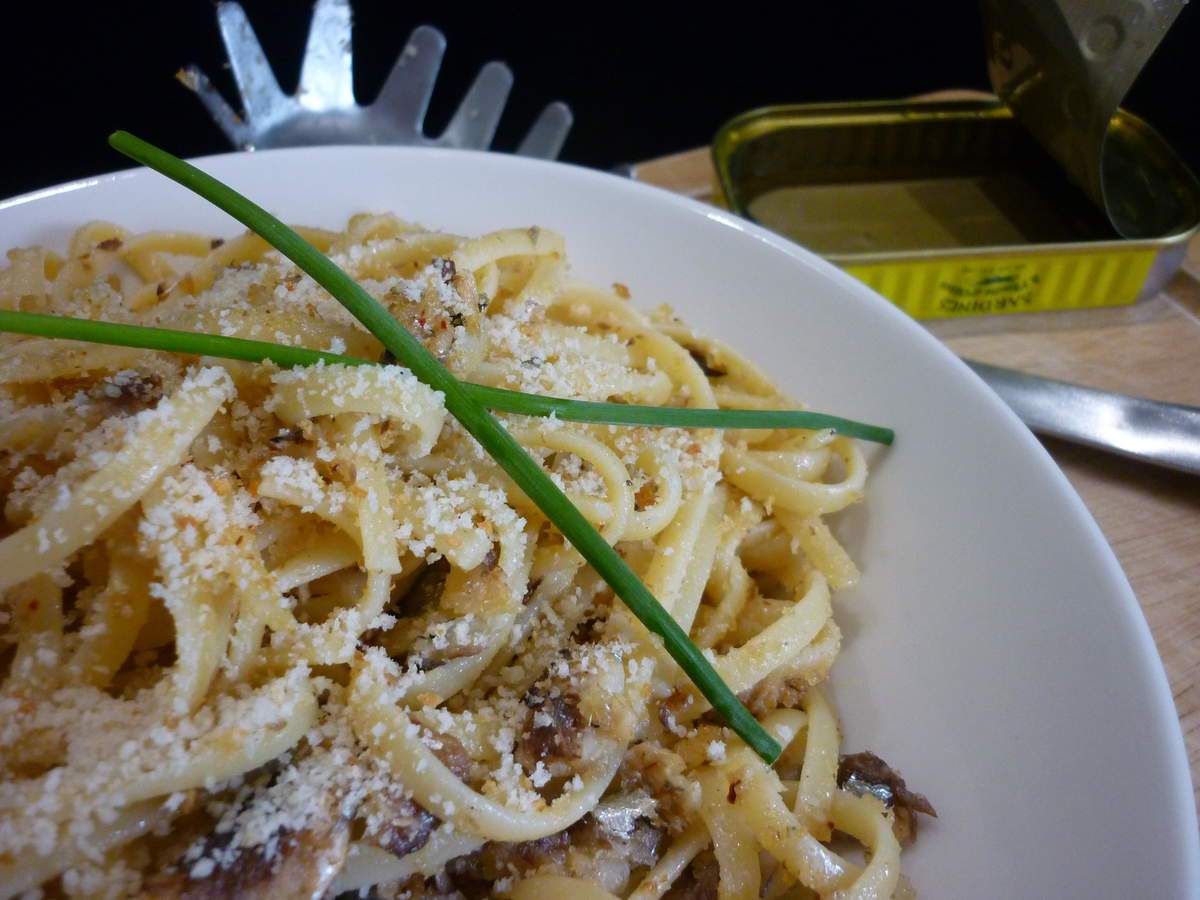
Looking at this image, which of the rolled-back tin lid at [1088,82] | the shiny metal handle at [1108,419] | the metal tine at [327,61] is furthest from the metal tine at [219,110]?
the rolled-back tin lid at [1088,82]

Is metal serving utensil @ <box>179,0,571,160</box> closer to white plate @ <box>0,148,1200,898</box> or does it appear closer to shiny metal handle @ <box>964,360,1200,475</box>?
white plate @ <box>0,148,1200,898</box>

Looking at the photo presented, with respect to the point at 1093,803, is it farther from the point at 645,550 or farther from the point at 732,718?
the point at 645,550

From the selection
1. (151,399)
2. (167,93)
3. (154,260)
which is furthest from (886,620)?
(167,93)

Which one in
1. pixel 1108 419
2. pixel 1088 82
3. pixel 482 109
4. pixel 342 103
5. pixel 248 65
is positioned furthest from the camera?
pixel 482 109

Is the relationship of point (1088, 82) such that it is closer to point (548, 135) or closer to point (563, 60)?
point (548, 135)

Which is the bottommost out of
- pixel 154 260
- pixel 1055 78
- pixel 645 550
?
pixel 645 550

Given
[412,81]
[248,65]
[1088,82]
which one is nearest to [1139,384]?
[1088,82]

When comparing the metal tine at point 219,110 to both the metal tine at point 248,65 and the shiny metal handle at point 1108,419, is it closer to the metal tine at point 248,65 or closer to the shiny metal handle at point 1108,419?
the metal tine at point 248,65
